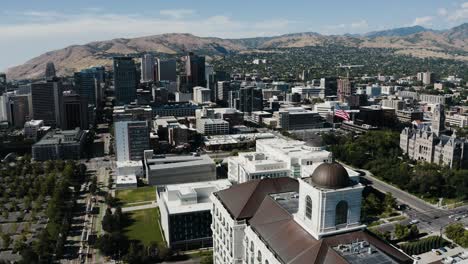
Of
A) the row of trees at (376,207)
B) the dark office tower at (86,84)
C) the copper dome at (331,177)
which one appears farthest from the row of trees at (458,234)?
the dark office tower at (86,84)

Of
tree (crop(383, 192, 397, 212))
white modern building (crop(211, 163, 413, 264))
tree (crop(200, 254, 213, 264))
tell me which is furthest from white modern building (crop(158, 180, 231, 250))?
tree (crop(383, 192, 397, 212))

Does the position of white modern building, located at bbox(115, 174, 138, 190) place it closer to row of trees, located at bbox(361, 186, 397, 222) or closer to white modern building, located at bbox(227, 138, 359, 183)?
white modern building, located at bbox(227, 138, 359, 183)

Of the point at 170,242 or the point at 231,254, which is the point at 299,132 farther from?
the point at 231,254

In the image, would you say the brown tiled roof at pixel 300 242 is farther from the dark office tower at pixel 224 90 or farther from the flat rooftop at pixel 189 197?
the dark office tower at pixel 224 90

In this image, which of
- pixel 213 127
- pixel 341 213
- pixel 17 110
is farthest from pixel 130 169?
pixel 17 110

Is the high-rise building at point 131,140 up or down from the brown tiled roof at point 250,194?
down

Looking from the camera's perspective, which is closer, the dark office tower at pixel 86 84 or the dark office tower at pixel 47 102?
the dark office tower at pixel 47 102
